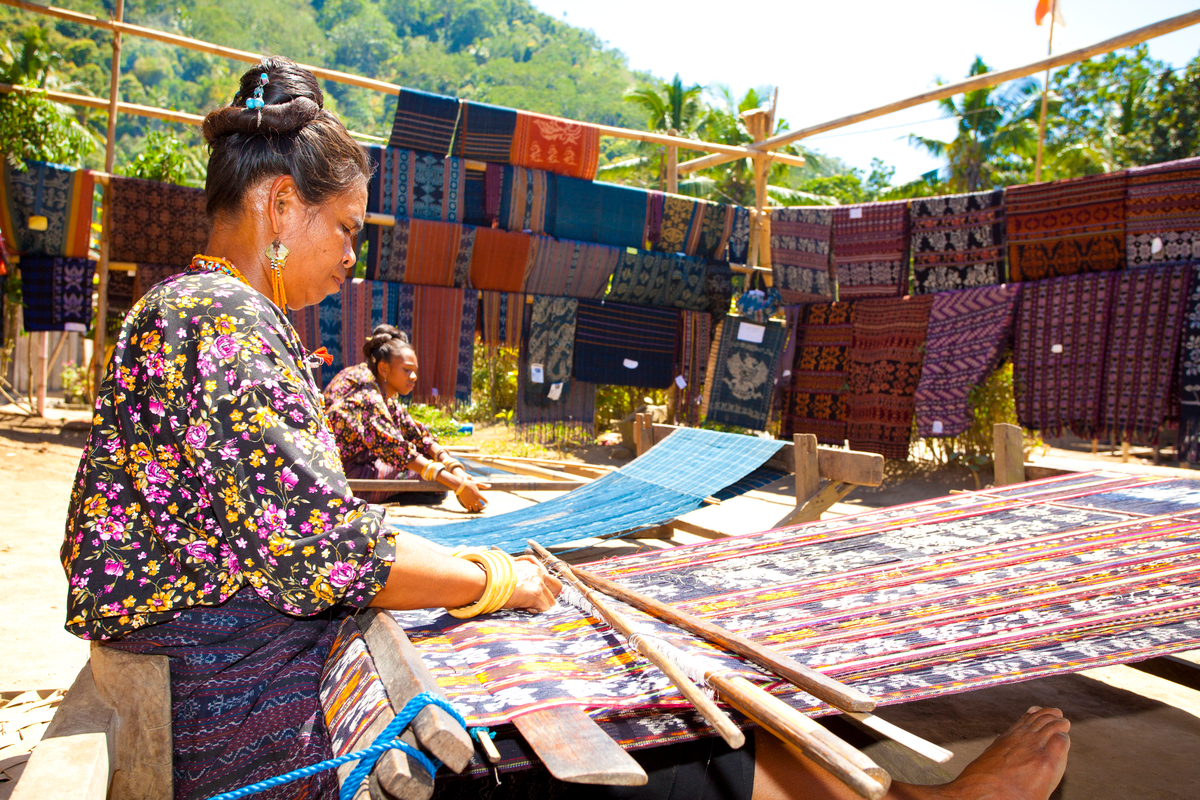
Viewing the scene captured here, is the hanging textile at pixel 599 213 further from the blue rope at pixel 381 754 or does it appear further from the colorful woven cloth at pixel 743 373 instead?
the blue rope at pixel 381 754

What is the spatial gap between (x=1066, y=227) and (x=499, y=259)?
438 centimetres

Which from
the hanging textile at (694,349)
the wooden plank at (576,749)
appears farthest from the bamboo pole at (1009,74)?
the wooden plank at (576,749)

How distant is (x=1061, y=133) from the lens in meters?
21.2

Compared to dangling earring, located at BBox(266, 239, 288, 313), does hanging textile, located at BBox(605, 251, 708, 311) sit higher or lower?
higher

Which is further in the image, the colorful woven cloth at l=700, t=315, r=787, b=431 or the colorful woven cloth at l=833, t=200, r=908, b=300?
the colorful woven cloth at l=700, t=315, r=787, b=431

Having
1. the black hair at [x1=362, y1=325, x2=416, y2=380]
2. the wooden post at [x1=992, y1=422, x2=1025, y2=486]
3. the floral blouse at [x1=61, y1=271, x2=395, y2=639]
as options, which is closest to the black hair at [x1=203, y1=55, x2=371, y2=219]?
the floral blouse at [x1=61, y1=271, x2=395, y2=639]

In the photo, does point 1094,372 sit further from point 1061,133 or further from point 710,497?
point 1061,133

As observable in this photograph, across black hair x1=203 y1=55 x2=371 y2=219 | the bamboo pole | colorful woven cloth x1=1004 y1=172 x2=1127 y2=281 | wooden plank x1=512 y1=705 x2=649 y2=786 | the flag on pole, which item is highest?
the flag on pole

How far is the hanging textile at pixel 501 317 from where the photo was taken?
275 inches

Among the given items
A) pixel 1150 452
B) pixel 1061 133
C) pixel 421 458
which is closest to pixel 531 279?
pixel 421 458

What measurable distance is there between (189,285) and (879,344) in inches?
257

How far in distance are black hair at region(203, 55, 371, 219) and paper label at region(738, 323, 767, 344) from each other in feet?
21.1

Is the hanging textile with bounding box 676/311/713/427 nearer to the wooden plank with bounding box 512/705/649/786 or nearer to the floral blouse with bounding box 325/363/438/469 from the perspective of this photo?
the floral blouse with bounding box 325/363/438/469

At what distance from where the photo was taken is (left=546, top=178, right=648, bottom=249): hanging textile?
7.09 m
